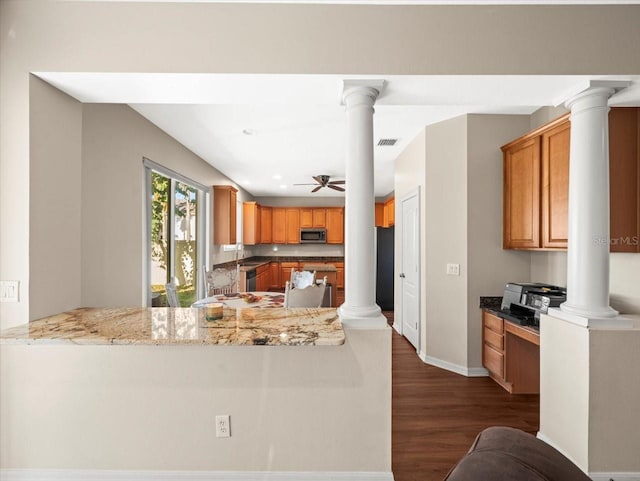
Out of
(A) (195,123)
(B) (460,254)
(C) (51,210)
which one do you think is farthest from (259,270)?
(C) (51,210)

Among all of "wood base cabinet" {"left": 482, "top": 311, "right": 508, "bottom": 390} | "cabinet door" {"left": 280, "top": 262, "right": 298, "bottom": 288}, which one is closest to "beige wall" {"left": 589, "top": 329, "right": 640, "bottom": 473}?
"wood base cabinet" {"left": 482, "top": 311, "right": 508, "bottom": 390}

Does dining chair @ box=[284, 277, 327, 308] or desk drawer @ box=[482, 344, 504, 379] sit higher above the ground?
dining chair @ box=[284, 277, 327, 308]

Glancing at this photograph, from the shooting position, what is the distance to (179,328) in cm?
174

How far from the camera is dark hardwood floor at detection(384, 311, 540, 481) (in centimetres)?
203

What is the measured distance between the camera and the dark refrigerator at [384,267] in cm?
605

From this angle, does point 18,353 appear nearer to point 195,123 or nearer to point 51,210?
point 51,210

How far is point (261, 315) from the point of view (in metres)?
2.02

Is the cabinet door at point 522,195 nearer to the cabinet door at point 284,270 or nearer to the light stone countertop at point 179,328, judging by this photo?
the light stone countertop at point 179,328

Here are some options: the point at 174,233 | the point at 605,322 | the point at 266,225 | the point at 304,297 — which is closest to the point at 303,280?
the point at 304,297

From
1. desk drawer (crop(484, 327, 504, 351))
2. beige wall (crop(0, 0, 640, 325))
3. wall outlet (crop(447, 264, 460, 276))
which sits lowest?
desk drawer (crop(484, 327, 504, 351))

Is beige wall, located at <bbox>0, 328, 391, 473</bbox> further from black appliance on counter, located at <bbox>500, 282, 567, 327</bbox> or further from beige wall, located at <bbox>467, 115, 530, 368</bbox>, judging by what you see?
beige wall, located at <bbox>467, 115, 530, 368</bbox>

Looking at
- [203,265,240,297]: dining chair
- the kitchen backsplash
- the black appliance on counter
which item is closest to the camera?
the black appliance on counter

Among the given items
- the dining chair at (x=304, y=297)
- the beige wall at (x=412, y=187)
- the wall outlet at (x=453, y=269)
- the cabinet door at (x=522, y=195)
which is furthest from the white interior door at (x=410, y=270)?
the dining chair at (x=304, y=297)

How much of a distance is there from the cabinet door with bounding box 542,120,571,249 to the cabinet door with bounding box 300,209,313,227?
5684mm
